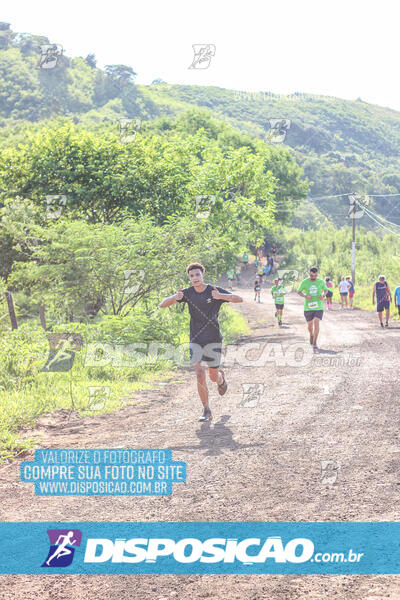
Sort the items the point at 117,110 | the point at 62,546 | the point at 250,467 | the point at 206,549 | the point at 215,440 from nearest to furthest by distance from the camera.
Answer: the point at 206,549 < the point at 62,546 < the point at 250,467 < the point at 215,440 < the point at 117,110

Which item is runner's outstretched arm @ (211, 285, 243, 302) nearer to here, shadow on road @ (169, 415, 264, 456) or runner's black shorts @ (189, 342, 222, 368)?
runner's black shorts @ (189, 342, 222, 368)

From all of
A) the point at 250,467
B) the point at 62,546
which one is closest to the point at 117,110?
the point at 250,467

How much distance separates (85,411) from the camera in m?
8.65

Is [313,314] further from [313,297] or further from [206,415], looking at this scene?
[206,415]

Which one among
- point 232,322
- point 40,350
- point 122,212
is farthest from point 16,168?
point 40,350

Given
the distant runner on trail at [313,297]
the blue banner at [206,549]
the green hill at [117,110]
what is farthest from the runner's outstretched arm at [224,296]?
the green hill at [117,110]

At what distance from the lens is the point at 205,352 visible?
7.68m

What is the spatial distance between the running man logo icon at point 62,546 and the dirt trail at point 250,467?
228 millimetres

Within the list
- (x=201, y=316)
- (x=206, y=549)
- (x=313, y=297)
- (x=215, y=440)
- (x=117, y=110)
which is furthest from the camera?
(x=117, y=110)

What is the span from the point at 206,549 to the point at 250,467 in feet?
5.50

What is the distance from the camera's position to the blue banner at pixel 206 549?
12.9 feet

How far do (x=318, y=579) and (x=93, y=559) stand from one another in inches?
60.2

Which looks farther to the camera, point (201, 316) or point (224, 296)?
point (201, 316)

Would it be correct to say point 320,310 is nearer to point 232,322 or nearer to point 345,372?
point 345,372
